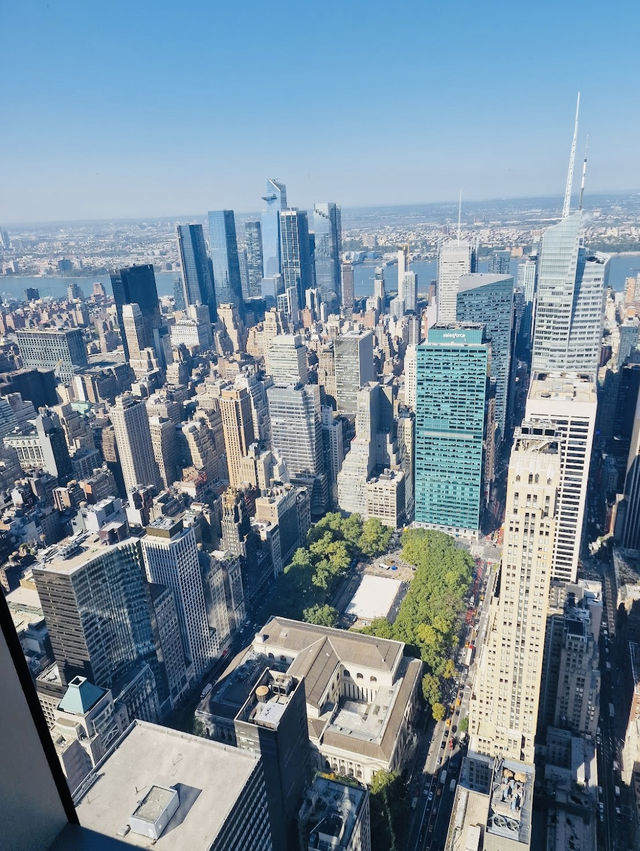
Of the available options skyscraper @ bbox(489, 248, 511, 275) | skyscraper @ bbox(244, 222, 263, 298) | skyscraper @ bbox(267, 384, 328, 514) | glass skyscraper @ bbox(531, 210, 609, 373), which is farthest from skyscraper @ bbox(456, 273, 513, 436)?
skyscraper @ bbox(244, 222, 263, 298)

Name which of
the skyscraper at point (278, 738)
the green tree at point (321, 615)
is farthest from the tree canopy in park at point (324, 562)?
the skyscraper at point (278, 738)

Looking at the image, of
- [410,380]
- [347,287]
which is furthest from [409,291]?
[410,380]

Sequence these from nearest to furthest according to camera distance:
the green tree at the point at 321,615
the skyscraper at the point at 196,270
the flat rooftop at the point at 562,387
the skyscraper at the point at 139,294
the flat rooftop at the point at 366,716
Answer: the flat rooftop at the point at 366,716 < the green tree at the point at 321,615 < the flat rooftop at the point at 562,387 < the skyscraper at the point at 139,294 < the skyscraper at the point at 196,270

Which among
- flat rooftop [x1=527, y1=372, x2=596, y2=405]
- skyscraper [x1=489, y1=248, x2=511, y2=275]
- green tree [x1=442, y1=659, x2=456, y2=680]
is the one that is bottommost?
green tree [x1=442, y1=659, x2=456, y2=680]

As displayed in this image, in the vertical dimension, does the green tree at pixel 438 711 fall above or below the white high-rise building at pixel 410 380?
below

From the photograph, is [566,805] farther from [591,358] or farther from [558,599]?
[591,358]

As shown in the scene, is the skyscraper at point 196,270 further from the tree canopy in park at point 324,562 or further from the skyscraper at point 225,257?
the tree canopy in park at point 324,562

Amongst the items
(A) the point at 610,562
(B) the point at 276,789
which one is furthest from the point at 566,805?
(A) the point at 610,562

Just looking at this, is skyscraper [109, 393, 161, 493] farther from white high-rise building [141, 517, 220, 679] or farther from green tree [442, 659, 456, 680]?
green tree [442, 659, 456, 680]
